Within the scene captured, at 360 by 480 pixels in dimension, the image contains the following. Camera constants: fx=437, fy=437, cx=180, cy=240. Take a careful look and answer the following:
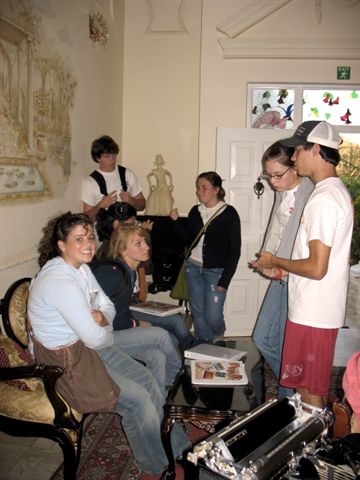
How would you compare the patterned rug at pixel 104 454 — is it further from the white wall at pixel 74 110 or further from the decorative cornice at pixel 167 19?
→ the decorative cornice at pixel 167 19

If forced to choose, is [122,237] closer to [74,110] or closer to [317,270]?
[317,270]

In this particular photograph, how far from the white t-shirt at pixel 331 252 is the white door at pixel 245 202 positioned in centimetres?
289

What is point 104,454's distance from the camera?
2559 millimetres

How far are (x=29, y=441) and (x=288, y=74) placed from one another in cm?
448

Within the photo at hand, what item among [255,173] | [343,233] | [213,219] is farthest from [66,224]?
[255,173]

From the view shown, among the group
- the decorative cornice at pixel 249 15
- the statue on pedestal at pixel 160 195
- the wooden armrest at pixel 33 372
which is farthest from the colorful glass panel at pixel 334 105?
the wooden armrest at pixel 33 372

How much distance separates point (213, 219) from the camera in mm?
3842

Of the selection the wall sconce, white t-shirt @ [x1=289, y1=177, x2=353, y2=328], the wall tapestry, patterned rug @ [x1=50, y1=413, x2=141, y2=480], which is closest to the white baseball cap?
white t-shirt @ [x1=289, y1=177, x2=353, y2=328]

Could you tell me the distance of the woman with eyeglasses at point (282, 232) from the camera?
2.53 m

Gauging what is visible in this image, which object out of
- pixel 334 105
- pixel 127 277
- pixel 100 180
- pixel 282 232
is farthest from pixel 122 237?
pixel 334 105

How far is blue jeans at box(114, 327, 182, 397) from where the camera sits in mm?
2615

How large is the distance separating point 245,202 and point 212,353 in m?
2.75

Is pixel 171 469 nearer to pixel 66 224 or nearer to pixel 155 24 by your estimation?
pixel 66 224

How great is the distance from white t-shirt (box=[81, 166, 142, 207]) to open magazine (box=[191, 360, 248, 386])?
2.01 meters
